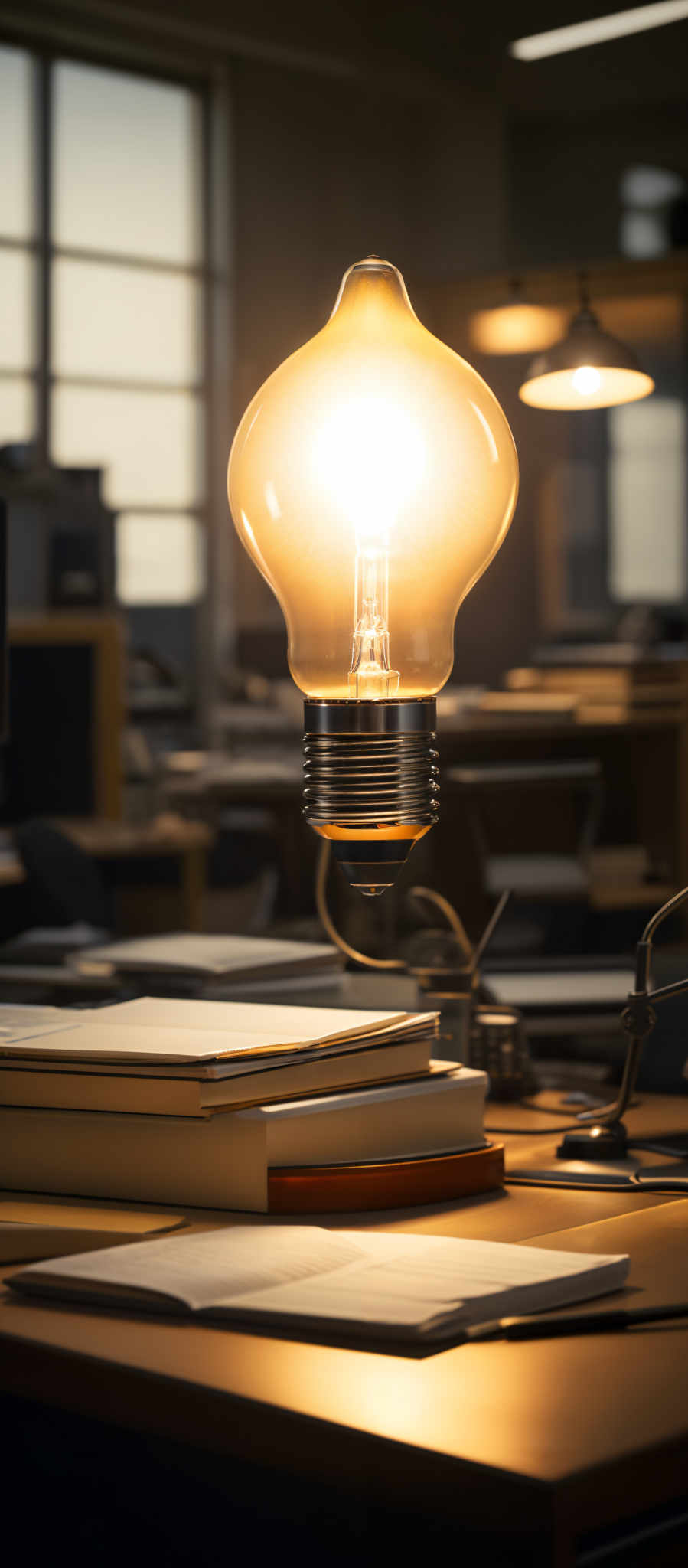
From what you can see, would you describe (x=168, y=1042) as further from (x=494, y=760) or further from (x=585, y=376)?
(x=494, y=760)

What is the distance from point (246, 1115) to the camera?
3.34 ft

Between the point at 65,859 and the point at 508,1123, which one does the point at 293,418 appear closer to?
the point at 508,1123

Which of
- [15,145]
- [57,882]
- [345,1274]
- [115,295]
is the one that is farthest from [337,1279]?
[115,295]

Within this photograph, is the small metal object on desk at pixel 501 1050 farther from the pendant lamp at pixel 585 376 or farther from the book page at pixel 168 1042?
the pendant lamp at pixel 585 376

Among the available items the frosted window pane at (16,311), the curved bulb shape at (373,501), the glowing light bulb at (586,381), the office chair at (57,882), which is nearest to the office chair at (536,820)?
the office chair at (57,882)

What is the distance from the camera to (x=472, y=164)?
32.9 ft

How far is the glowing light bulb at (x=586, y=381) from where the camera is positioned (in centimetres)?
215

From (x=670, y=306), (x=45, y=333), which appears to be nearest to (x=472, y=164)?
(x=45, y=333)

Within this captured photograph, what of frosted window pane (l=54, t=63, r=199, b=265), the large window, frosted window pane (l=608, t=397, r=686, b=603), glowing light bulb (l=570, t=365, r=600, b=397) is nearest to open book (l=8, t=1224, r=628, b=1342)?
glowing light bulb (l=570, t=365, r=600, b=397)

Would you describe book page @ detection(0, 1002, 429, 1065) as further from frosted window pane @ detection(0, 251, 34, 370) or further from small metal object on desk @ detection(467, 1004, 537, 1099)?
frosted window pane @ detection(0, 251, 34, 370)

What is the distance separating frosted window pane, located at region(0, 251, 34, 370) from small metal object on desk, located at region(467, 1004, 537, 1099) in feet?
25.8

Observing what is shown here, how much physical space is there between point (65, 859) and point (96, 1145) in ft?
7.94

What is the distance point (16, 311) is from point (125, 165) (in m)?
1.15

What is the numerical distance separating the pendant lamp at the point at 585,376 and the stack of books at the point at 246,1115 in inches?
44.8
